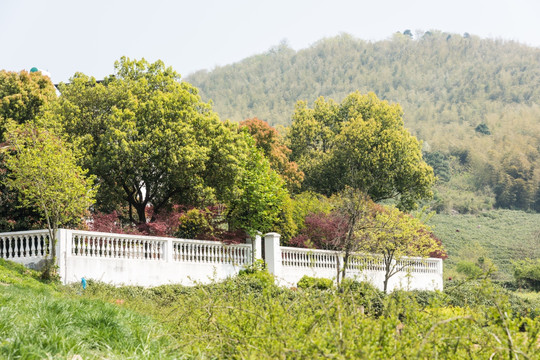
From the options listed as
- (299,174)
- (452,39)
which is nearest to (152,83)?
(299,174)

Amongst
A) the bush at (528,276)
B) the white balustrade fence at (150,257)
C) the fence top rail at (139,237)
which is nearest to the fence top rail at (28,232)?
the white balustrade fence at (150,257)

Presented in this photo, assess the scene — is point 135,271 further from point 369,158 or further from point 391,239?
point 369,158

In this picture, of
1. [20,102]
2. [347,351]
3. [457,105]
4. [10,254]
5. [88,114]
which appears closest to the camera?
[347,351]

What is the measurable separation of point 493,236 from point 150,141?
108ft

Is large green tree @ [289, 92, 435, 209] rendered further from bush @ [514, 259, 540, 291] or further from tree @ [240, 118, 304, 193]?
bush @ [514, 259, 540, 291]

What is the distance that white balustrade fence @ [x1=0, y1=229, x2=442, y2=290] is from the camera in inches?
605

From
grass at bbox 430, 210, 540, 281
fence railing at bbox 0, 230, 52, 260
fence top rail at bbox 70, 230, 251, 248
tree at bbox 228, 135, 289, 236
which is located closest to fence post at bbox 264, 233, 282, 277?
tree at bbox 228, 135, 289, 236

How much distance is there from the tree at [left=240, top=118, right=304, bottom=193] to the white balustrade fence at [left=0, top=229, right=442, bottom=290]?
8.27 m

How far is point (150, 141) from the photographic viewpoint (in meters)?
19.2

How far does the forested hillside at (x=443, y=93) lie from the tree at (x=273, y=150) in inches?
969

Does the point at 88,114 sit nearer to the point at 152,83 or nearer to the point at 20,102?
the point at 152,83

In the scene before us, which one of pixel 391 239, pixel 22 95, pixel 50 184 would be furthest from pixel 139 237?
pixel 22 95

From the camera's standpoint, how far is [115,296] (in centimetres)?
1409

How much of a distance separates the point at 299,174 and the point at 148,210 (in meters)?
9.87
